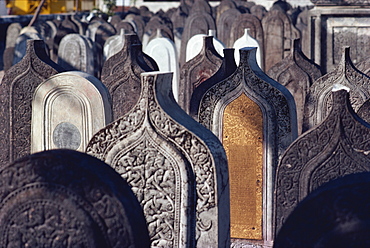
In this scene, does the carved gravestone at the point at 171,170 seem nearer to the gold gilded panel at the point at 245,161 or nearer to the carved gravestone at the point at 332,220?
the carved gravestone at the point at 332,220

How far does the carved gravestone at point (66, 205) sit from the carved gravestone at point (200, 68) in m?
5.01

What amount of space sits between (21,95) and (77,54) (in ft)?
15.9

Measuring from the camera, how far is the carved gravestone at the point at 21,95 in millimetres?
6172

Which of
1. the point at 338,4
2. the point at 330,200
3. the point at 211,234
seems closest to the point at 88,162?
A: the point at 330,200

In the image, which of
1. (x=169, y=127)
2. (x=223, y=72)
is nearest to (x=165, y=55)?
(x=223, y=72)

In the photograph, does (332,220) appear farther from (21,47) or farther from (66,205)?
(21,47)

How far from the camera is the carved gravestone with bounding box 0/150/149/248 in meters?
2.95

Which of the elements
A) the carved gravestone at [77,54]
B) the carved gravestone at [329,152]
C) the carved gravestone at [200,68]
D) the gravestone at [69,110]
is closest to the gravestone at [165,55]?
the carved gravestone at [77,54]

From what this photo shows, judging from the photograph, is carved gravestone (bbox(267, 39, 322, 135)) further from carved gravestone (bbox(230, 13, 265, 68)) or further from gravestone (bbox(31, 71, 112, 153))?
carved gravestone (bbox(230, 13, 265, 68))

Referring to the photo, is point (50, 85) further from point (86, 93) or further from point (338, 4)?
point (338, 4)

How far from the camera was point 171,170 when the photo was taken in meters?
4.09

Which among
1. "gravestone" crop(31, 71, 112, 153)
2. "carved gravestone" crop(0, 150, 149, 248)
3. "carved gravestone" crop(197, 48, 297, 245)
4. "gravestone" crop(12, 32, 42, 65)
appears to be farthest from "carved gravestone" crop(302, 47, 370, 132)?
"gravestone" crop(12, 32, 42, 65)

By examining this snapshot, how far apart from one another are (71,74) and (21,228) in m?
2.42

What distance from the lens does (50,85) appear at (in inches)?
213
